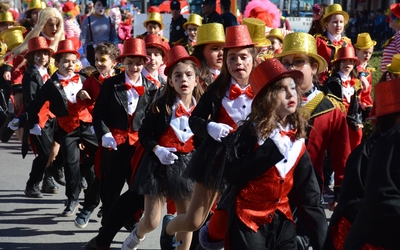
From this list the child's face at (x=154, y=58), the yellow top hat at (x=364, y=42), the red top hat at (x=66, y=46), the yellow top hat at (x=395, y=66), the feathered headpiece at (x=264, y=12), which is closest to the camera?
the yellow top hat at (x=395, y=66)

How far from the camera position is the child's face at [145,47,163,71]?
739 cm

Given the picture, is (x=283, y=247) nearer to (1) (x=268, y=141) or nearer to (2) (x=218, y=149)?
(1) (x=268, y=141)

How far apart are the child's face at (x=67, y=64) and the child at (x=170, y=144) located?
2358 mm

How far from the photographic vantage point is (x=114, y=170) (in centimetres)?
671

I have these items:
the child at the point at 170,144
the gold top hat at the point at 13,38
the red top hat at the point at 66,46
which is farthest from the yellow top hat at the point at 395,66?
the gold top hat at the point at 13,38

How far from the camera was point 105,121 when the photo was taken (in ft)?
22.0

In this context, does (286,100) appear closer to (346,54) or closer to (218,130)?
(218,130)

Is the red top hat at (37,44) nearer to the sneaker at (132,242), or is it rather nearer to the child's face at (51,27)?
the child's face at (51,27)

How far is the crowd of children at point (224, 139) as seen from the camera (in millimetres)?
3791

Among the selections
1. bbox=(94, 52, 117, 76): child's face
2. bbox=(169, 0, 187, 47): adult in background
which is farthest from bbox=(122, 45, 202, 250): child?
bbox=(169, 0, 187, 47): adult in background

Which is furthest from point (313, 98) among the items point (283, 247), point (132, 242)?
point (132, 242)

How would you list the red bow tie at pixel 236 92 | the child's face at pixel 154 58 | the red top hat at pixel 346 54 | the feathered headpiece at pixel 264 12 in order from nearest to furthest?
the red bow tie at pixel 236 92 < the child's face at pixel 154 58 < the red top hat at pixel 346 54 < the feathered headpiece at pixel 264 12

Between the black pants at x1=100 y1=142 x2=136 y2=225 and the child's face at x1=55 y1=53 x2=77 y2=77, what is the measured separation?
5.32 feet

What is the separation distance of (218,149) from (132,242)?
1214 millimetres
